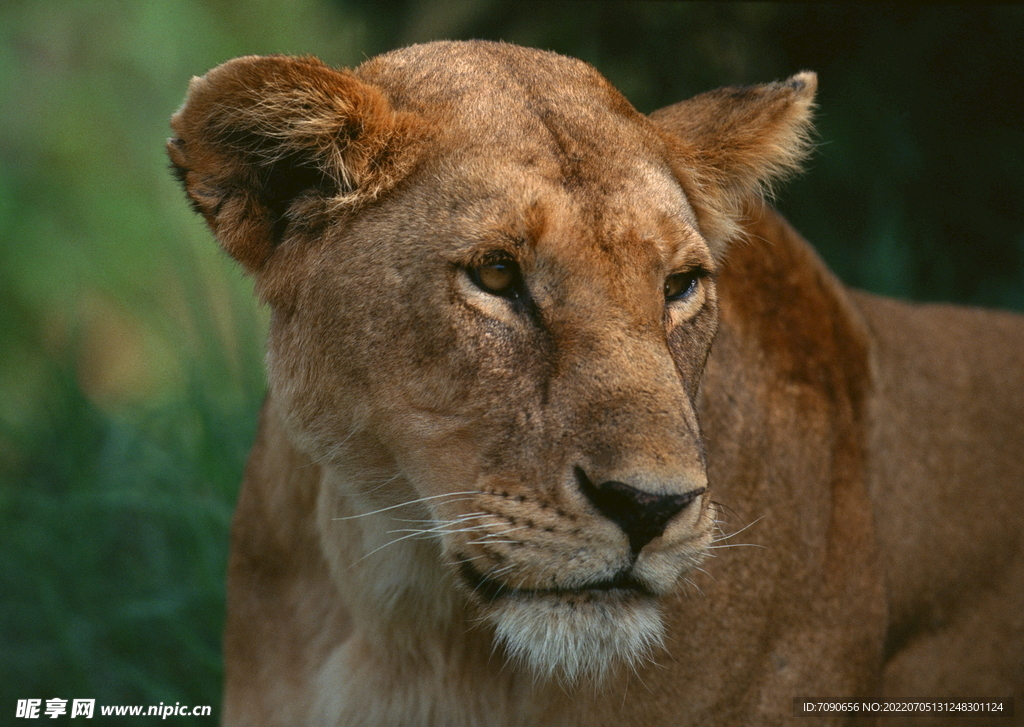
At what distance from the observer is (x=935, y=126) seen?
507 cm

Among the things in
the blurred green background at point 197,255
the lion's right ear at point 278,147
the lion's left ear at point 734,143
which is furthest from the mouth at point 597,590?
the blurred green background at point 197,255

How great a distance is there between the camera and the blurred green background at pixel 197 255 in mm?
3588

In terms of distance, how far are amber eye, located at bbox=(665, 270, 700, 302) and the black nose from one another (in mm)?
489

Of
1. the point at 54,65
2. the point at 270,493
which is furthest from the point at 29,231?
the point at 270,493

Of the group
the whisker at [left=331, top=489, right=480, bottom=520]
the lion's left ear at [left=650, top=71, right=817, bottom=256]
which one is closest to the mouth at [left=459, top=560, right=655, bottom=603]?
the whisker at [left=331, top=489, right=480, bottom=520]

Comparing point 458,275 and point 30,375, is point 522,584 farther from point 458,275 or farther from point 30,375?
point 30,375

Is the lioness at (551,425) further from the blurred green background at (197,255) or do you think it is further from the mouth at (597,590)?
the blurred green background at (197,255)

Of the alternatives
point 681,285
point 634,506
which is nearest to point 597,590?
point 634,506

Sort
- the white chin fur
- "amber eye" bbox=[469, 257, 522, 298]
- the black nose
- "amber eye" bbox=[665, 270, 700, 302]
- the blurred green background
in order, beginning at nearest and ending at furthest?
the black nose → the white chin fur → "amber eye" bbox=[469, 257, 522, 298] → "amber eye" bbox=[665, 270, 700, 302] → the blurred green background

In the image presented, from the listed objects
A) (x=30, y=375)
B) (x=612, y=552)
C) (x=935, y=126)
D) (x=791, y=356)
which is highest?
(x=935, y=126)

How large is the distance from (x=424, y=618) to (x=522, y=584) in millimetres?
470

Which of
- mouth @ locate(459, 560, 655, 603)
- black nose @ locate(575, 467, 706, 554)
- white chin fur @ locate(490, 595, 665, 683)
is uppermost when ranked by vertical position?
black nose @ locate(575, 467, 706, 554)

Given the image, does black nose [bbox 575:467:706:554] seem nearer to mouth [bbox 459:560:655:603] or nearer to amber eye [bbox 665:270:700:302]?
mouth [bbox 459:560:655:603]

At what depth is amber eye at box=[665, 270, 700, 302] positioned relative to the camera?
6.81ft
